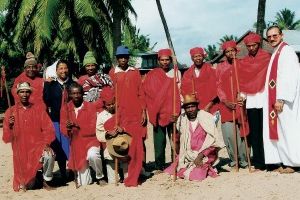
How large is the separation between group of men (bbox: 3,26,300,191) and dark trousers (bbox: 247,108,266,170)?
0.06ft

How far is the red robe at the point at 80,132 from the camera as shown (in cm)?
770

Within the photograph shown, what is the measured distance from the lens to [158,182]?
25.0 ft

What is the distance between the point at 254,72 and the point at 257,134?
3.43 ft

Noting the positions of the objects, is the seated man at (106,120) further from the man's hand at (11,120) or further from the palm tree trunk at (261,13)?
the palm tree trunk at (261,13)

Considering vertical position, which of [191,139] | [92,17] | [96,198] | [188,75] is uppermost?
[92,17]

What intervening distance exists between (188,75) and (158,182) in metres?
1.93

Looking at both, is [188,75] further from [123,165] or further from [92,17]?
[92,17]

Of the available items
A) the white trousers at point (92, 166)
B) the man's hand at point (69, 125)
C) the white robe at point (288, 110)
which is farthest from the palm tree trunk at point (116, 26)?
the white robe at point (288, 110)

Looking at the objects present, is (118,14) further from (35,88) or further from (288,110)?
(288,110)

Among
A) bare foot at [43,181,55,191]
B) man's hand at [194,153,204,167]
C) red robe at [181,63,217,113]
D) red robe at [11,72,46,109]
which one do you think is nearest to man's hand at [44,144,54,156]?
bare foot at [43,181,55,191]

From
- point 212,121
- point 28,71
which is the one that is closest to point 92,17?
point 28,71

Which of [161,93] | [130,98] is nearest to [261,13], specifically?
[161,93]

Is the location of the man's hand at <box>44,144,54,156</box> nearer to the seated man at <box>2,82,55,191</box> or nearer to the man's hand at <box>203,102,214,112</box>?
the seated man at <box>2,82,55,191</box>

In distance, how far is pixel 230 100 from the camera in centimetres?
794
